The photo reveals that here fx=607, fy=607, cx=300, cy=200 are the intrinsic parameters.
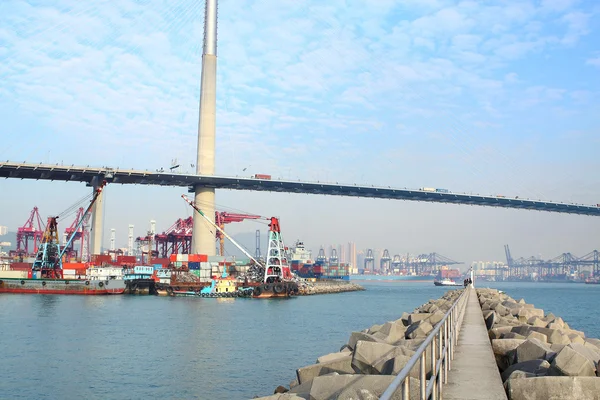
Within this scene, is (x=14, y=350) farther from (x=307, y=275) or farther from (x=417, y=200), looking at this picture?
(x=307, y=275)

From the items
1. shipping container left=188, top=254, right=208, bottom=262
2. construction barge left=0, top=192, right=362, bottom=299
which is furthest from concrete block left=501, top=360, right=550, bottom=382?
shipping container left=188, top=254, right=208, bottom=262

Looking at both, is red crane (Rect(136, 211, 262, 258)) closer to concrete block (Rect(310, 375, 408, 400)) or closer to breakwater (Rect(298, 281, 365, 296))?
breakwater (Rect(298, 281, 365, 296))

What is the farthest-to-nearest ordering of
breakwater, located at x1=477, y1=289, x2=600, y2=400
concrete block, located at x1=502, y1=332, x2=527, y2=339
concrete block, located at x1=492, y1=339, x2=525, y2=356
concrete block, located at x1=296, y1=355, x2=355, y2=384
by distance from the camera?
concrete block, located at x1=502, y1=332, x2=527, y2=339
concrete block, located at x1=492, y1=339, x2=525, y2=356
concrete block, located at x1=296, y1=355, x2=355, y2=384
breakwater, located at x1=477, y1=289, x2=600, y2=400

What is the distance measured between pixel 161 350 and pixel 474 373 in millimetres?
17714

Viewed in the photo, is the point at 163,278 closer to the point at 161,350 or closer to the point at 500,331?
the point at 161,350

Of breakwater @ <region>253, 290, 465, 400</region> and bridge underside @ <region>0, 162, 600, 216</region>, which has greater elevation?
bridge underside @ <region>0, 162, 600, 216</region>

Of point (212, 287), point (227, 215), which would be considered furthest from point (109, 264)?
point (212, 287)

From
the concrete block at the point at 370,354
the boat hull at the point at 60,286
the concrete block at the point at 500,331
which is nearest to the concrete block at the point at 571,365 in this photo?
the concrete block at the point at 370,354

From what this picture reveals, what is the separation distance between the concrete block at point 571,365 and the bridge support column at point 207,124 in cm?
6614

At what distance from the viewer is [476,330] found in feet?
43.0

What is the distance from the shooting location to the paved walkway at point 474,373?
265 inches

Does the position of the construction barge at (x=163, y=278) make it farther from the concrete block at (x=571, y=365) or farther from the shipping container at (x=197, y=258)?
the concrete block at (x=571, y=365)

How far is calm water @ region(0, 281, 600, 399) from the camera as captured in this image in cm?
1677

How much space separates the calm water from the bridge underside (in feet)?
113
